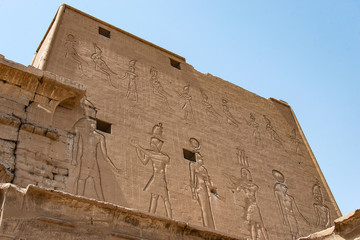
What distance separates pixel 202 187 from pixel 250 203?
1.08 meters

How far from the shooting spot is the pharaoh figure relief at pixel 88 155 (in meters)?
5.69

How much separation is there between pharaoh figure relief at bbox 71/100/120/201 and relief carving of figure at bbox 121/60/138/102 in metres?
1.19

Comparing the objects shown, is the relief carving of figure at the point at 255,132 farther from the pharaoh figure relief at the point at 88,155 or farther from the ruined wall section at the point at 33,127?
the ruined wall section at the point at 33,127

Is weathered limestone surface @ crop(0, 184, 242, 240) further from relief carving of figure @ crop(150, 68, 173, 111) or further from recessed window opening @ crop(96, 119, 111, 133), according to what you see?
relief carving of figure @ crop(150, 68, 173, 111)

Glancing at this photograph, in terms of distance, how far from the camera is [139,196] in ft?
20.0

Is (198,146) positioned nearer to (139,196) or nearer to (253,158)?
(253,158)

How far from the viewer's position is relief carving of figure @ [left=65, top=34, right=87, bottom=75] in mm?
7379

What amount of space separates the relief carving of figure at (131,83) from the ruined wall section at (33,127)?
139 cm

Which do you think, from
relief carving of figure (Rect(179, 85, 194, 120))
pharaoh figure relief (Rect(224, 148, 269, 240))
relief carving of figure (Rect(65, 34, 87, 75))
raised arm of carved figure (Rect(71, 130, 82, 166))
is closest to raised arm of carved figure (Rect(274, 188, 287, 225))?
pharaoh figure relief (Rect(224, 148, 269, 240))

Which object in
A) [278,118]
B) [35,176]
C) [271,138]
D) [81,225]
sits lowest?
[81,225]

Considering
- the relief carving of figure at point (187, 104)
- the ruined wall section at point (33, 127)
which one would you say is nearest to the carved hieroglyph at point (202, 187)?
the relief carving of figure at point (187, 104)

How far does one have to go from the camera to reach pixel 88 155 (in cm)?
604

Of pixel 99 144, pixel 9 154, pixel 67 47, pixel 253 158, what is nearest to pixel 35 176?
pixel 9 154

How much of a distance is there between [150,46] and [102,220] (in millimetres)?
5687
